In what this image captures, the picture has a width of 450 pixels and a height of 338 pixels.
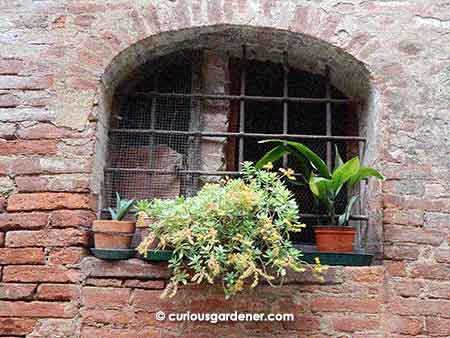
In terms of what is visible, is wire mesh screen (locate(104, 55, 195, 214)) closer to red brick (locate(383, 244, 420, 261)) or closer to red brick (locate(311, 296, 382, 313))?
red brick (locate(311, 296, 382, 313))

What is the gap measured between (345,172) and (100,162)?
1161 millimetres

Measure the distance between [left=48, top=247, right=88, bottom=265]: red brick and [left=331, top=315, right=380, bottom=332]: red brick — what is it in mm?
1152

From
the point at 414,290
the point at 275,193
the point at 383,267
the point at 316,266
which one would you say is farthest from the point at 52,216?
the point at 414,290

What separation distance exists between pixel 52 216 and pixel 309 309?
122 centimetres

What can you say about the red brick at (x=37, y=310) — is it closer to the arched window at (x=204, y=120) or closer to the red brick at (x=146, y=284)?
the red brick at (x=146, y=284)

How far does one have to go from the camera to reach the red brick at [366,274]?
2.21 metres

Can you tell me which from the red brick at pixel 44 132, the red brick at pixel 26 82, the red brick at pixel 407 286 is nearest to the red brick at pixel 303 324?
the red brick at pixel 407 286

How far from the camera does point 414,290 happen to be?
7.27 feet

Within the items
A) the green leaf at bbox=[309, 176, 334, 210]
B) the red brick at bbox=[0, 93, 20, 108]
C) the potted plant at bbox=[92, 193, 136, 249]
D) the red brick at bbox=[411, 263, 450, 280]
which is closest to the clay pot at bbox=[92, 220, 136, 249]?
the potted plant at bbox=[92, 193, 136, 249]

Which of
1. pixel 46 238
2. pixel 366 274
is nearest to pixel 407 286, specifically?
pixel 366 274

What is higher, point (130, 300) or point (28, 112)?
point (28, 112)

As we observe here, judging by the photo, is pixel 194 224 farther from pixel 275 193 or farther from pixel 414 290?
pixel 414 290

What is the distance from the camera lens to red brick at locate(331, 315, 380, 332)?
217cm

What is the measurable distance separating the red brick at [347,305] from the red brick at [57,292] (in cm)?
105
